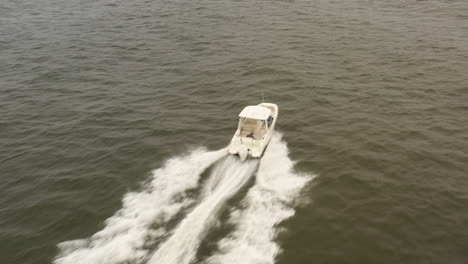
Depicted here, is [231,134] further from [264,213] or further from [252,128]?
[264,213]

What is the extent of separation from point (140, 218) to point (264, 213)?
6008 mm

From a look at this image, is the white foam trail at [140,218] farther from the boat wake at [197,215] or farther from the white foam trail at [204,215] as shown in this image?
the white foam trail at [204,215]

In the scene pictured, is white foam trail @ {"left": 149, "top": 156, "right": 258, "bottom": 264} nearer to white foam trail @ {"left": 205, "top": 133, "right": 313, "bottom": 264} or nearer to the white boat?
the white boat

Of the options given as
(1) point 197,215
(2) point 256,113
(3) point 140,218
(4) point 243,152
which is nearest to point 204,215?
(1) point 197,215

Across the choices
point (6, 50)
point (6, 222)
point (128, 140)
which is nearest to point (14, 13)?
point (6, 50)

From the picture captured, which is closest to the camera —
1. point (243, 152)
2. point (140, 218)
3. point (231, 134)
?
point (140, 218)

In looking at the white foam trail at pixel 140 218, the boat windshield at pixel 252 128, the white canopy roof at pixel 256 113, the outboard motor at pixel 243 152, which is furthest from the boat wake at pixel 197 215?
the white canopy roof at pixel 256 113

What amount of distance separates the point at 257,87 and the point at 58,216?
1694cm

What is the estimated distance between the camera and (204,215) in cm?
1709

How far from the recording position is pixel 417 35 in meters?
33.0

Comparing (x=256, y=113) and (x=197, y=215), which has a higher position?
(x=256, y=113)

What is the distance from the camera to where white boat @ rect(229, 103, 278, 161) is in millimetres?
20125

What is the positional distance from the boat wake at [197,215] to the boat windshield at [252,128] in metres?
1.39

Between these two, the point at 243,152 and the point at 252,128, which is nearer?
the point at 243,152
